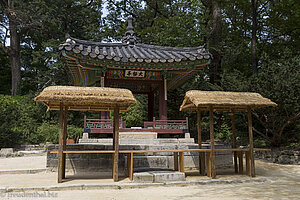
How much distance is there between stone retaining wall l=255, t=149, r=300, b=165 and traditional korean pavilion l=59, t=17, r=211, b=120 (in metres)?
5.50

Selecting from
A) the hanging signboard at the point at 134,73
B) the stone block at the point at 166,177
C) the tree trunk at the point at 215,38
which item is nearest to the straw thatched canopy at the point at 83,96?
the stone block at the point at 166,177

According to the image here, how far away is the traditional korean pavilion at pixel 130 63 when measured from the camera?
9.41 m

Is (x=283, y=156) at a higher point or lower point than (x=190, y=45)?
lower

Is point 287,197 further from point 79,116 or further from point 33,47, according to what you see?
point 33,47

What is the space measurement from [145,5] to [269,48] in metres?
14.1

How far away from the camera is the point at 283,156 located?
1061 cm

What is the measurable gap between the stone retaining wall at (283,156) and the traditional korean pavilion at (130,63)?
5.50 m

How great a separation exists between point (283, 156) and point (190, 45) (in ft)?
37.4

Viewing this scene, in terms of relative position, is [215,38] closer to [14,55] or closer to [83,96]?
[83,96]

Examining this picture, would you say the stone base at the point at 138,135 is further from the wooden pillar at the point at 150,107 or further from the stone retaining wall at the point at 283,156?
the stone retaining wall at the point at 283,156

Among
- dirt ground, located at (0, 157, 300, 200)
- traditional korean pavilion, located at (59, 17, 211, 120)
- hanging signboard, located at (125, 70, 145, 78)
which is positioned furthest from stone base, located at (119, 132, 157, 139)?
dirt ground, located at (0, 157, 300, 200)

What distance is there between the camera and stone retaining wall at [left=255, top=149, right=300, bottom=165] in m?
10.4

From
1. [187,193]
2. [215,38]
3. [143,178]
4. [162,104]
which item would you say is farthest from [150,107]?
[215,38]

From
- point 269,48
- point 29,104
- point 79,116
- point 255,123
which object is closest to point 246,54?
point 269,48
